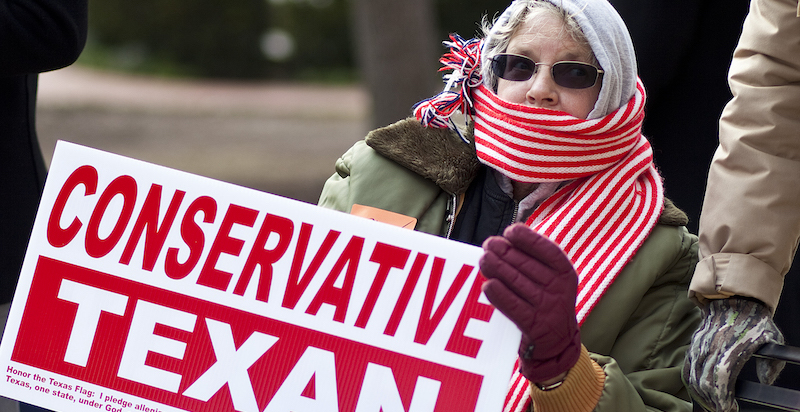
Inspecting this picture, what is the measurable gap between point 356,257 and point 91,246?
593mm

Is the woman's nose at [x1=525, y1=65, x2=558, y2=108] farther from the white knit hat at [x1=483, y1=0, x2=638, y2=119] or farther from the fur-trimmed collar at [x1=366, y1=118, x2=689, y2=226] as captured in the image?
the fur-trimmed collar at [x1=366, y1=118, x2=689, y2=226]

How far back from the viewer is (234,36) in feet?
59.5

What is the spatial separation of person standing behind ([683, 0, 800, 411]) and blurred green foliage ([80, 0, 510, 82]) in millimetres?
16095

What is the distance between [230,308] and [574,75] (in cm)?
100

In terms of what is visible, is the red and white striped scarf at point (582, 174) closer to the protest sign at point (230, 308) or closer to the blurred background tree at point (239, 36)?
the protest sign at point (230, 308)

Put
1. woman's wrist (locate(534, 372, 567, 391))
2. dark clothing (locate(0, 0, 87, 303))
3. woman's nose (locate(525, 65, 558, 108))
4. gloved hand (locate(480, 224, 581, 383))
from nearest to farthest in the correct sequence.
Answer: gloved hand (locate(480, 224, 581, 383)) < woman's wrist (locate(534, 372, 567, 391)) < woman's nose (locate(525, 65, 558, 108)) < dark clothing (locate(0, 0, 87, 303))

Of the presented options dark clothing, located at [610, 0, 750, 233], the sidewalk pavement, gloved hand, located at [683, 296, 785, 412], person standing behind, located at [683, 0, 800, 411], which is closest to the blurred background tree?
the sidewalk pavement

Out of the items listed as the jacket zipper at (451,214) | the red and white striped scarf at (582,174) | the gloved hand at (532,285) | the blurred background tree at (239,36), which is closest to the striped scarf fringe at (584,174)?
the red and white striped scarf at (582,174)

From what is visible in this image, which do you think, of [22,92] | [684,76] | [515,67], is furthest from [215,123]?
[515,67]

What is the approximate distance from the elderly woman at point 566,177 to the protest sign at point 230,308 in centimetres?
30

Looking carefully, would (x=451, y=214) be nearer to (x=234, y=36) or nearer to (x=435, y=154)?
(x=435, y=154)

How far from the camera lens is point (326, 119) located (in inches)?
587

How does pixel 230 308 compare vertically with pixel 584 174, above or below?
below

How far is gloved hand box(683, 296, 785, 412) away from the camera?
74.0 inches
